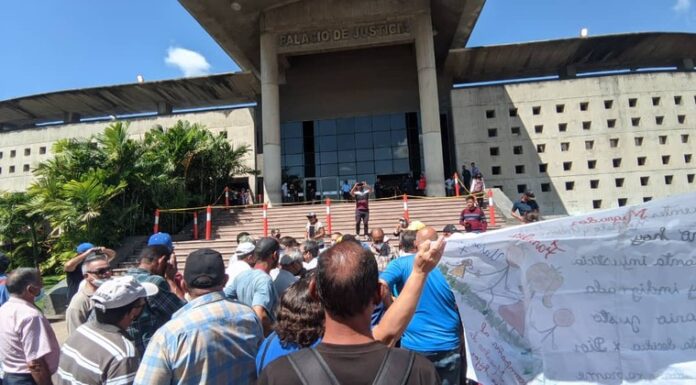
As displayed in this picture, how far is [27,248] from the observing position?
55.0ft

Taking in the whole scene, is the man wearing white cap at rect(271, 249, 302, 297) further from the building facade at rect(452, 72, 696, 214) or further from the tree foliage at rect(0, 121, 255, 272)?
the building facade at rect(452, 72, 696, 214)

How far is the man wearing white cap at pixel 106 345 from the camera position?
2148mm

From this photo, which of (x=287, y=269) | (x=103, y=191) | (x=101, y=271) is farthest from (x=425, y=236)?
(x=103, y=191)

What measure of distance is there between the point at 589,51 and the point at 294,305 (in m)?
26.0

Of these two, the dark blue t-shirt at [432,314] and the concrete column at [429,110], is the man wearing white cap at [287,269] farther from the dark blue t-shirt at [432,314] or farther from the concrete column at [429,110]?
the concrete column at [429,110]

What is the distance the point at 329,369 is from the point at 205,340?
39.0 inches

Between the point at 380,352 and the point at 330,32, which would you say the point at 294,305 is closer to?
the point at 380,352

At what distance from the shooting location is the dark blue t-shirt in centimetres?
319

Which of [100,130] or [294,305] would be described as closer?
[294,305]

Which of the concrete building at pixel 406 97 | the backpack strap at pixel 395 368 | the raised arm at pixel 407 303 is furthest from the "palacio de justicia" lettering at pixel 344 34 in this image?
the backpack strap at pixel 395 368

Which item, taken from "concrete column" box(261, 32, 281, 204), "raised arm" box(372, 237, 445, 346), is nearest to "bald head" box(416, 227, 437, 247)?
"raised arm" box(372, 237, 445, 346)

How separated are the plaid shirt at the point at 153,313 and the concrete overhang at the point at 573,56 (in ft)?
72.2

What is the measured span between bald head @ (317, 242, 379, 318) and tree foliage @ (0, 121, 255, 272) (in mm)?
14185

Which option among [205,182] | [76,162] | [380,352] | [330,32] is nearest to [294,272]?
[380,352]
